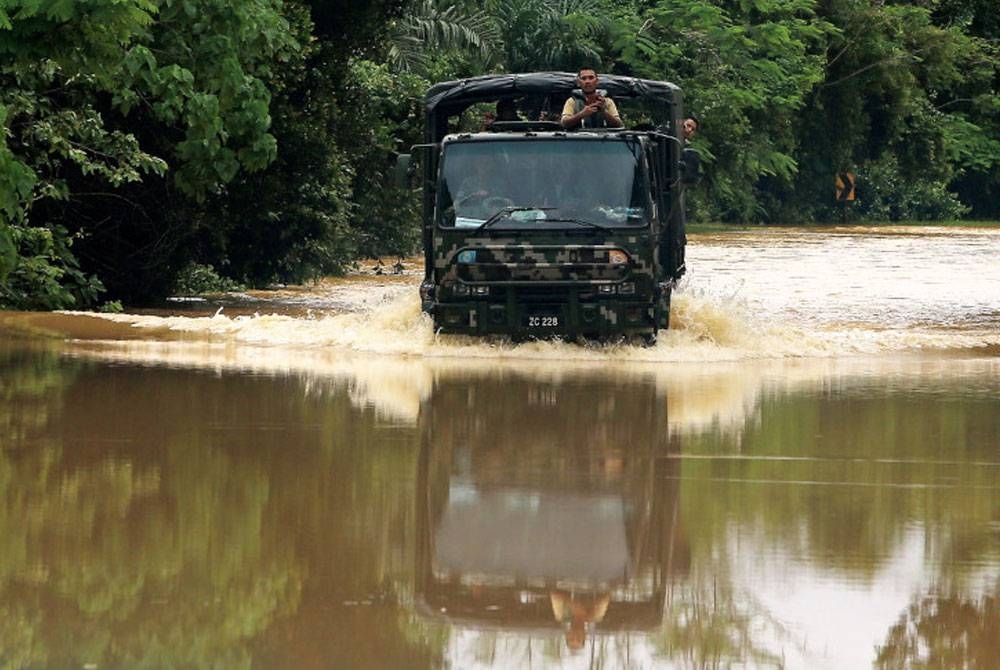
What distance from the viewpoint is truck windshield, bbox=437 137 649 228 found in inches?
774

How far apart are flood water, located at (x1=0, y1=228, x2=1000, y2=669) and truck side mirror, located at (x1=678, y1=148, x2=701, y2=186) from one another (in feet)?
Result: 7.11

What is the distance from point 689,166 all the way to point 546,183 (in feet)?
7.56

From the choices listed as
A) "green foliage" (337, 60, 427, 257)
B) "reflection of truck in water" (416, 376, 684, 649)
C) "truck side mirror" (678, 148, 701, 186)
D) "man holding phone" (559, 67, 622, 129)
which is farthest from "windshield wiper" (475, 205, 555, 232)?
"green foliage" (337, 60, 427, 257)

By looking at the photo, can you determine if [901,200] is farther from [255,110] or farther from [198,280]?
[255,110]

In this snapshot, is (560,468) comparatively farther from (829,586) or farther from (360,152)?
(360,152)

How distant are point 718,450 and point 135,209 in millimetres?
15887

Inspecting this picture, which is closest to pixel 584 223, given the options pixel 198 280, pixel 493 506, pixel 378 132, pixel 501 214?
pixel 501 214

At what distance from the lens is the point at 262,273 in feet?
101

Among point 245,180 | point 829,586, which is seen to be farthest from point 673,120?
point 829,586

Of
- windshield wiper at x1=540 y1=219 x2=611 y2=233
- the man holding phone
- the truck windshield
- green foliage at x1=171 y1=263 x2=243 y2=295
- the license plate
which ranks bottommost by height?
green foliage at x1=171 y1=263 x2=243 y2=295

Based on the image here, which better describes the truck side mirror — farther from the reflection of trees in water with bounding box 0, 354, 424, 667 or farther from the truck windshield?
the reflection of trees in water with bounding box 0, 354, 424, 667

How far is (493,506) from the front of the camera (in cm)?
1030

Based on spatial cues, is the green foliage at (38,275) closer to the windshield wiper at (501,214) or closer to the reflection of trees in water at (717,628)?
the windshield wiper at (501,214)

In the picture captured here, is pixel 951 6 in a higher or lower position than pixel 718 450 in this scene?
higher
